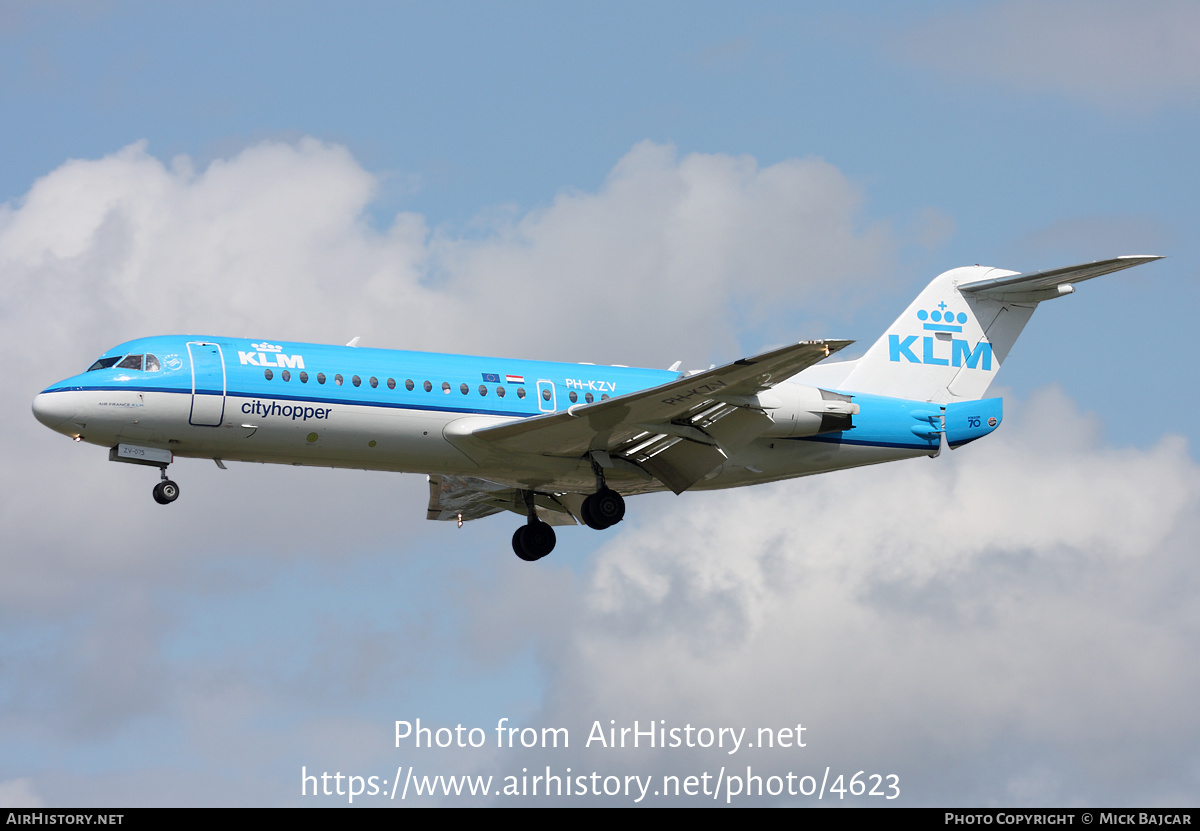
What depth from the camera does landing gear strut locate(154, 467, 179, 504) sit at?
26.2 meters

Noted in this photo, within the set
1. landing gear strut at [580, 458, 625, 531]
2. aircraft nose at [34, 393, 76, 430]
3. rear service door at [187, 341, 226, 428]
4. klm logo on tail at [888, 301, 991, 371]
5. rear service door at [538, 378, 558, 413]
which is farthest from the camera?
klm logo on tail at [888, 301, 991, 371]

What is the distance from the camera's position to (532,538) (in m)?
32.3

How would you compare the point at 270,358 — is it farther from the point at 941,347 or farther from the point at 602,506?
the point at 941,347

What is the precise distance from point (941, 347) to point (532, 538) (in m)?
9.69

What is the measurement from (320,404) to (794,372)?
8302 millimetres

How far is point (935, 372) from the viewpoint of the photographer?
105 feet

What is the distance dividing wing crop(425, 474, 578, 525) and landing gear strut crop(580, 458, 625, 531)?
300cm

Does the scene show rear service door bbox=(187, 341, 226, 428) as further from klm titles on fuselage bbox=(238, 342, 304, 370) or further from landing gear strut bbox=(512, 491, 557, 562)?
landing gear strut bbox=(512, 491, 557, 562)

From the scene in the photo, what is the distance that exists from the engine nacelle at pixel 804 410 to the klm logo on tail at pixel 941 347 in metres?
3.27

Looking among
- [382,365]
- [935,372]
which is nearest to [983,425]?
[935,372]

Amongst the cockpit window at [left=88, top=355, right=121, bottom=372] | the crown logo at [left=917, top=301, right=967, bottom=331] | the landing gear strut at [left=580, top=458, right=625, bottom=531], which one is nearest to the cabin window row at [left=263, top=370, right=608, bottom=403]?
the landing gear strut at [left=580, top=458, right=625, bottom=531]

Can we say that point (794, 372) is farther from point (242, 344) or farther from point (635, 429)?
point (242, 344)

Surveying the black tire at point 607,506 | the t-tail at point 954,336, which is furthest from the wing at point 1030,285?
→ the black tire at point 607,506

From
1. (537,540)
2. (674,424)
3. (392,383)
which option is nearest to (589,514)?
(674,424)
